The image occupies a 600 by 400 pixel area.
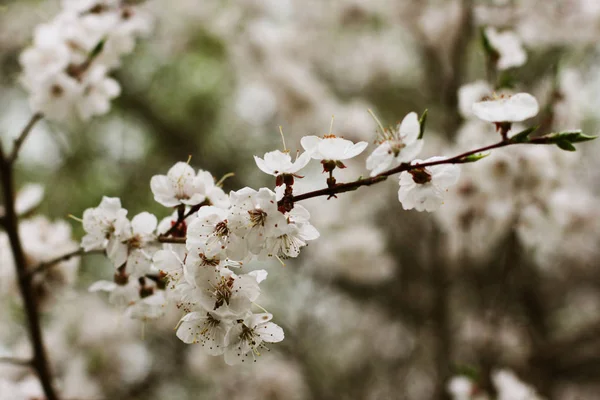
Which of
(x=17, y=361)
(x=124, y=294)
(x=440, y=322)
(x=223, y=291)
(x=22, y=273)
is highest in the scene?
(x=223, y=291)

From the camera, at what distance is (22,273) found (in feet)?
4.75

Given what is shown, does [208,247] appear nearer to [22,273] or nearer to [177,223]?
[177,223]

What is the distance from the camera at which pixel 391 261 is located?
3.64 m

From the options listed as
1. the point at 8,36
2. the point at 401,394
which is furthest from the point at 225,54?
the point at 401,394

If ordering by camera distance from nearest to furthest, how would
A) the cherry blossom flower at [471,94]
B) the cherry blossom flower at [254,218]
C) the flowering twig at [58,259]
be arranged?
1. the cherry blossom flower at [254,218]
2. the flowering twig at [58,259]
3. the cherry blossom flower at [471,94]

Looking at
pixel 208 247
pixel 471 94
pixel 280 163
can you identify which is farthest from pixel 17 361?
pixel 471 94

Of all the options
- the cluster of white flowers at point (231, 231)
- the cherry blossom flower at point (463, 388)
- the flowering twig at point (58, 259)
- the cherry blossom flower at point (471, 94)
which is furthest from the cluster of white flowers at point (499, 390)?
the flowering twig at point (58, 259)

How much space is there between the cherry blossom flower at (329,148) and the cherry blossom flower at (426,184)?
0.12 metres

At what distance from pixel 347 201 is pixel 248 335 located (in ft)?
9.51

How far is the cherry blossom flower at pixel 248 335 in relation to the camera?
1.01 m

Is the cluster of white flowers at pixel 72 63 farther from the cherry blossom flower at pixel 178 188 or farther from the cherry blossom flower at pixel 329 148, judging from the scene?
the cherry blossom flower at pixel 329 148

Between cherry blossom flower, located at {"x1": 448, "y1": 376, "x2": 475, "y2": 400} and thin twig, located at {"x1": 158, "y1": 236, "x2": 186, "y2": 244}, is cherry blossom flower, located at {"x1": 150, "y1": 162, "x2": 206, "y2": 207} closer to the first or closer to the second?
thin twig, located at {"x1": 158, "y1": 236, "x2": 186, "y2": 244}

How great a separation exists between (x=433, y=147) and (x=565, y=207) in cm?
157

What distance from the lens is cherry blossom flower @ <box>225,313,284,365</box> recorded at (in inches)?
39.8
